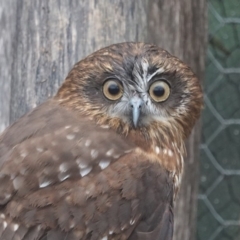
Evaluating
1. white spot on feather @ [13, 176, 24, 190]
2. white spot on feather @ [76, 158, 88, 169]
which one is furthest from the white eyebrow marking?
white spot on feather @ [13, 176, 24, 190]

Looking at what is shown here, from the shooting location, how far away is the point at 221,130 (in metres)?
3.22

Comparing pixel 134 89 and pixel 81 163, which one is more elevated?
pixel 134 89

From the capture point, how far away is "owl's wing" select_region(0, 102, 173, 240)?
6.62 ft

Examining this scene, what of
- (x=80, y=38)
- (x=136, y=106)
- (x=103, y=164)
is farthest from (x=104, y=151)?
(x=80, y=38)

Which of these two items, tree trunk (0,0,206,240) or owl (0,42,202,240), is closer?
owl (0,42,202,240)

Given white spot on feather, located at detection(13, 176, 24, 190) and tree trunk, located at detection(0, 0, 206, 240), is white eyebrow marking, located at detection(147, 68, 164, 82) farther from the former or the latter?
white spot on feather, located at detection(13, 176, 24, 190)

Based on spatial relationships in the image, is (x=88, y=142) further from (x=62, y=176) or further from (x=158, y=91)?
(x=158, y=91)

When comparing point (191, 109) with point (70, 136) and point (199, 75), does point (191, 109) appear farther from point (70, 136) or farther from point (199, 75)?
point (70, 136)

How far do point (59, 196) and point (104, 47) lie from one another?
39 cm

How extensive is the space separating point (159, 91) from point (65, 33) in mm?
259

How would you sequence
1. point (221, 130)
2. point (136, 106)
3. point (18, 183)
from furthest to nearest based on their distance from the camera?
point (221, 130), point (136, 106), point (18, 183)

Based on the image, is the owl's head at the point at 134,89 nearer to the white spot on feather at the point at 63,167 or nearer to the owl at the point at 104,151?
the owl at the point at 104,151

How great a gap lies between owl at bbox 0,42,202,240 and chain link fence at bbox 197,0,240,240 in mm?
830

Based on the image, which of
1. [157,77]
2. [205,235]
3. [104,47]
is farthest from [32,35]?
[205,235]
